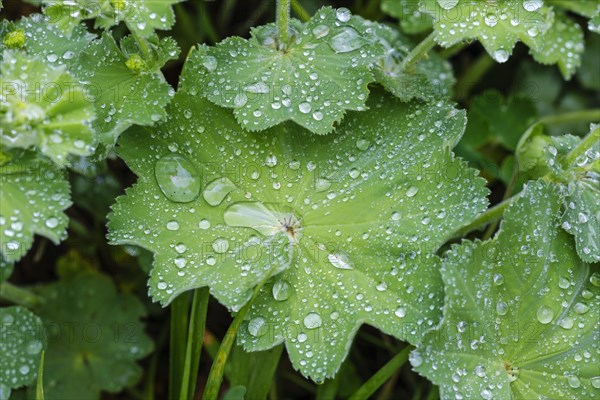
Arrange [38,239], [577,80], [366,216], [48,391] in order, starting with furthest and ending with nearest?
[577,80] < [38,239] < [48,391] < [366,216]

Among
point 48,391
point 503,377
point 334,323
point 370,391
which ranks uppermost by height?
point 334,323

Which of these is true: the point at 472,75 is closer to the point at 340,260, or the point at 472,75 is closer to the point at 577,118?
the point at 577,118

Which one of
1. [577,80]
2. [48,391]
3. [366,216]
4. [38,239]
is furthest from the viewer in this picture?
[577,80]

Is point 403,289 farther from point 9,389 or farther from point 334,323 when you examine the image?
point 9,389

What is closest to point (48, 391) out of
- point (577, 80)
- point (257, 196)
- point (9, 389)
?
point (9, 389)

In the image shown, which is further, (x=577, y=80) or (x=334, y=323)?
(x=577, y=80)

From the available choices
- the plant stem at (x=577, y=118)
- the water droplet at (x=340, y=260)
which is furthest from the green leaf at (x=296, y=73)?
the plant stem at (x=577, y=118)

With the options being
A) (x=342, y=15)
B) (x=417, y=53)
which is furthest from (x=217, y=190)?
(x=417, y=53)

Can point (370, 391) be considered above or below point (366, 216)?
below

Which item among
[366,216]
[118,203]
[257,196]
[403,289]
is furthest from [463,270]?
[118,203]
